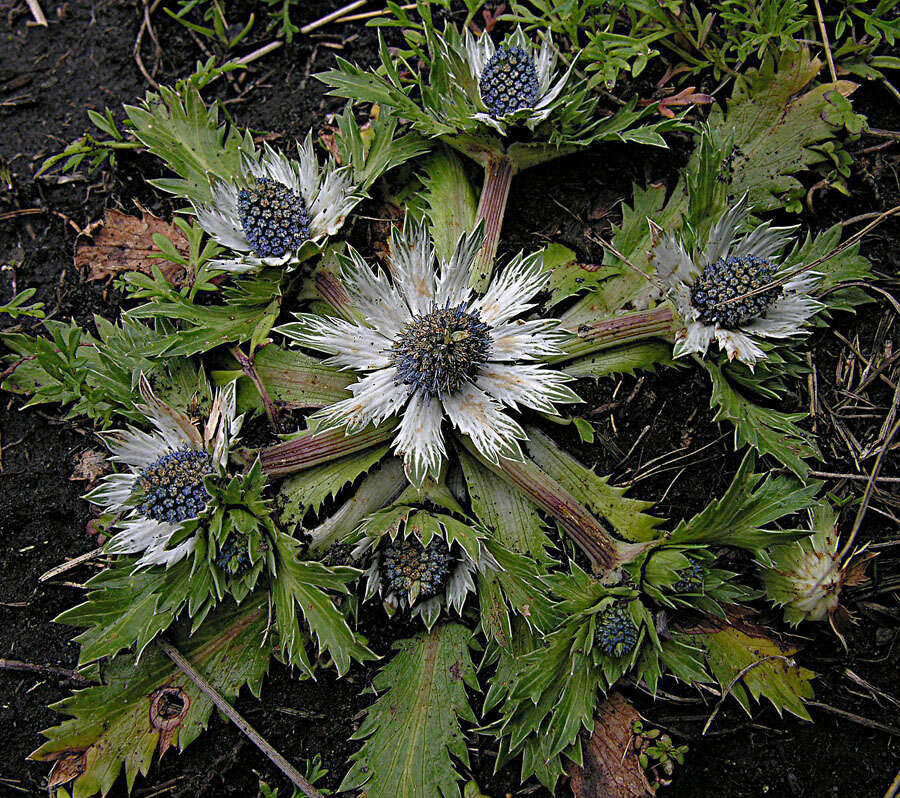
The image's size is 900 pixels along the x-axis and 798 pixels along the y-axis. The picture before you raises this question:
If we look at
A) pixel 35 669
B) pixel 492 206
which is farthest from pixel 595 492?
pixel 35 669

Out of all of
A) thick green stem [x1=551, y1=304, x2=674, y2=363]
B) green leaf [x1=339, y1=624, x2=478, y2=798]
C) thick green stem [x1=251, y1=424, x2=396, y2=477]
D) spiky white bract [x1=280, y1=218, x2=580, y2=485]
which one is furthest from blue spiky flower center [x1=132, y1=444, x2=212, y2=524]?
thick green stem [x1=551, y1=304, x2=674, y2=363]

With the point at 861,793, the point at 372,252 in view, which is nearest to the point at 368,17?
the point at 372,252

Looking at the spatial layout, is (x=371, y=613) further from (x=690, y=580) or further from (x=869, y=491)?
(x=869, y=491)

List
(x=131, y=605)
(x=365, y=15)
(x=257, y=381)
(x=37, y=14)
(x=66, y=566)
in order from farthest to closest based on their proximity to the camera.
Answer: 1. (x=37, y=14)
2. (x=365, y=15)
3. (x=66, y=566)
4. (x=257, y=381)
5. (x=131, y=605)

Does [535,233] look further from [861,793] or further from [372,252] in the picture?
[861,793]

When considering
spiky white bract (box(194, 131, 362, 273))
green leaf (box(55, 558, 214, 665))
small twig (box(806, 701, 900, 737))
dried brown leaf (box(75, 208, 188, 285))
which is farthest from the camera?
dried brown leaf (box(75, 208, 188, 285))

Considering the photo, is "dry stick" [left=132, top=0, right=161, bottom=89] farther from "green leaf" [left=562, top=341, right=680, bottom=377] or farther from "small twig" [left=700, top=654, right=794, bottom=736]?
"small twig" [left=700, top=654, right=794, bottom=736]
